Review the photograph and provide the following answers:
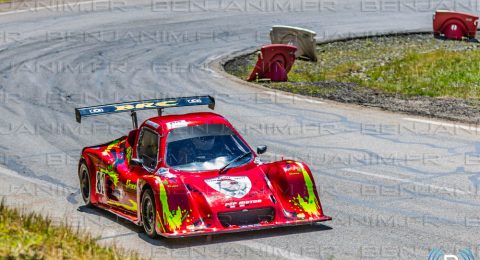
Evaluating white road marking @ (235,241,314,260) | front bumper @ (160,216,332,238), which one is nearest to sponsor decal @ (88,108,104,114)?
front bumper @ (160,216,332,238)

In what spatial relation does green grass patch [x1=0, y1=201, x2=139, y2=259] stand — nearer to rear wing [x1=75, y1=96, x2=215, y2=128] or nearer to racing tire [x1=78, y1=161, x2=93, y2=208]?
rear wing [x1=75, y1=96, x2=215, y2=128]

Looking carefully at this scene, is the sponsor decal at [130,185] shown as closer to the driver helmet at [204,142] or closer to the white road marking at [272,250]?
the driver helmet at [204,142]

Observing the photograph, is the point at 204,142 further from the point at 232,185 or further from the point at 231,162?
the point at 232,185

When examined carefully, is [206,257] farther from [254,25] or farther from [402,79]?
[254,25]

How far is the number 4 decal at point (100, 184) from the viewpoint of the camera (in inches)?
547

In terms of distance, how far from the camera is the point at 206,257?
1116 centimetres

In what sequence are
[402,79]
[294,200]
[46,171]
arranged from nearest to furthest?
[294,200], [46,171], [402,79]

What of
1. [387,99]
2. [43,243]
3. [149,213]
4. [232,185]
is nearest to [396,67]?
[387,99]

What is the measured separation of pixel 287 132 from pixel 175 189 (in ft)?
25.0

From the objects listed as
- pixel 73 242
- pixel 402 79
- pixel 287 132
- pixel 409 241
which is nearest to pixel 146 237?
pixel 73 242

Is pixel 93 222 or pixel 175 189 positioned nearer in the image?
pixel 175 189

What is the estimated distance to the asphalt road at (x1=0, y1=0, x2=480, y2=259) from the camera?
12.0 m

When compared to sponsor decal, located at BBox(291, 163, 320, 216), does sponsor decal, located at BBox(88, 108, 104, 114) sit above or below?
above

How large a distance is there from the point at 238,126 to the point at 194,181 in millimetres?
7822
